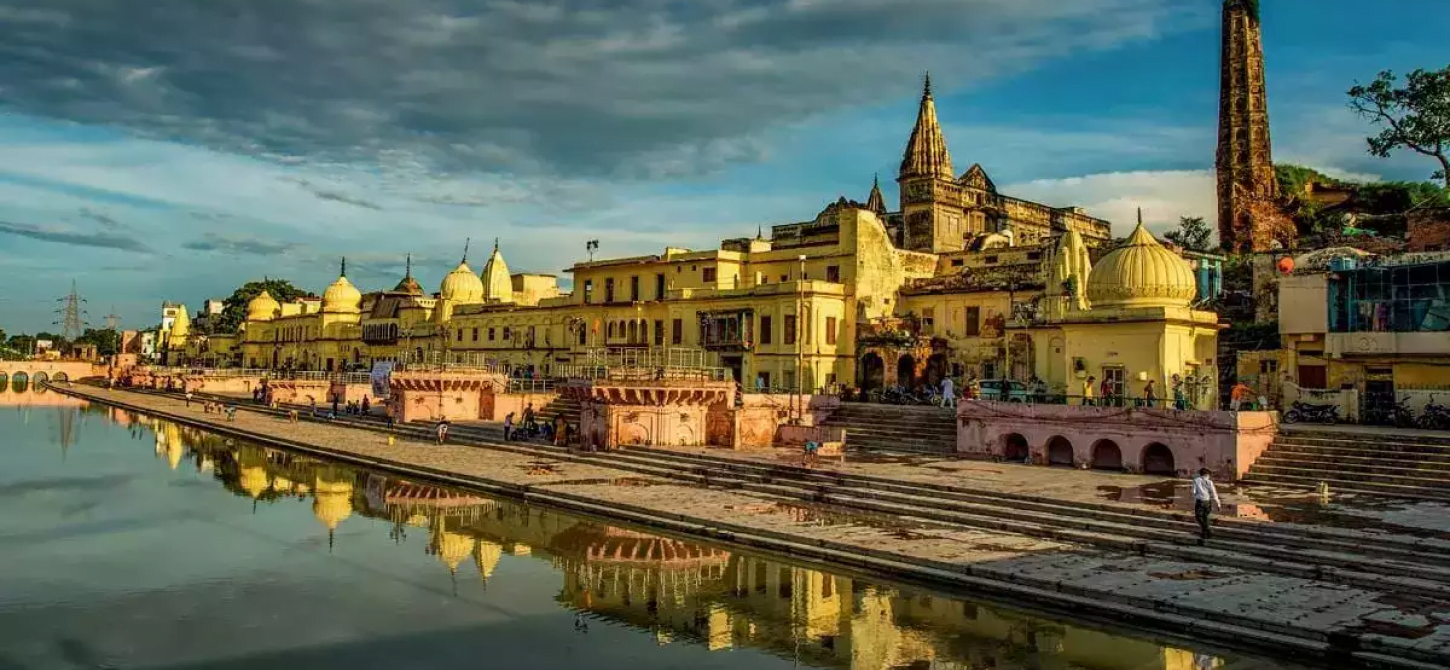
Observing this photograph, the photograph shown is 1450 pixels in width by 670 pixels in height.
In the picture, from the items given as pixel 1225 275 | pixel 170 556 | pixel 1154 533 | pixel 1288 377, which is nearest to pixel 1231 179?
pixel 1225 275

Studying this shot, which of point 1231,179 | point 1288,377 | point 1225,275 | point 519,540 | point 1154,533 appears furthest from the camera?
point 1231,179

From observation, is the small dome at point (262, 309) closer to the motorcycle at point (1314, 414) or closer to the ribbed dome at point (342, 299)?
the ribbed dome at point (342, 299)

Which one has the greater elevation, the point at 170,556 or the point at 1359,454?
the point at 1359,454

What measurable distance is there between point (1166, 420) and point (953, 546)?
28.3 feet

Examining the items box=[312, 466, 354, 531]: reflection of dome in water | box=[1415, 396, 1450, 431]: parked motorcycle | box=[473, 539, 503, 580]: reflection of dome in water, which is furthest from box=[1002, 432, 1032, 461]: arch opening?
box=[312, 466, 354, 531]: reflection of dome in water

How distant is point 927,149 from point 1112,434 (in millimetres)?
35839

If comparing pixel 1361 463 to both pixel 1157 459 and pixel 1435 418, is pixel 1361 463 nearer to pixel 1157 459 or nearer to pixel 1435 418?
pixel 1157 459

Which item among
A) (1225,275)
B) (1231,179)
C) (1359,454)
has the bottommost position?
(1359,454)

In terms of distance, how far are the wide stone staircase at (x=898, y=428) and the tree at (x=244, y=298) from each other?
87.9 metres

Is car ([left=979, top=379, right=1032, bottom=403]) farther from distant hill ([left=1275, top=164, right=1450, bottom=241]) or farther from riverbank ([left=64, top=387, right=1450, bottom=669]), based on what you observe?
distant hill ([left=1275, top=164, right=1450, bottom=241])

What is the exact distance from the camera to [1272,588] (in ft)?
47.7

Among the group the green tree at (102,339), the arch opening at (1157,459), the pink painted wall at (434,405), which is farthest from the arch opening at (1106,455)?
the green tree at (102,339)

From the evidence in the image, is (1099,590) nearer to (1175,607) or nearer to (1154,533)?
(1175,607)

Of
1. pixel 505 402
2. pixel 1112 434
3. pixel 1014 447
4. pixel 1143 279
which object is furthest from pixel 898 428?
pixel 505 402
